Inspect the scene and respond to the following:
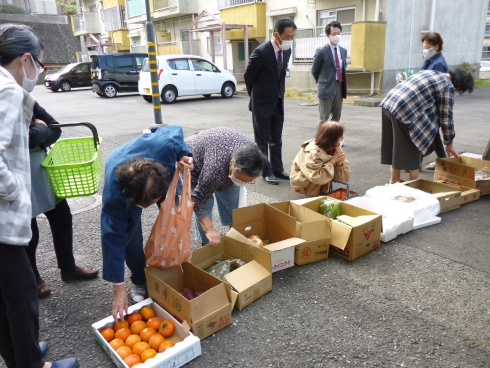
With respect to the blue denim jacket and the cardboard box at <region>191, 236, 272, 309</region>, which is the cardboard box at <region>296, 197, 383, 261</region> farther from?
the blue denim jacket

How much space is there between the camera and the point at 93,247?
11.1 ft

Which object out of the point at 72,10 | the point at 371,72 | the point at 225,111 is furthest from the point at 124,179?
the point at 72,10

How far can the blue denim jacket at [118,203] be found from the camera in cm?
203

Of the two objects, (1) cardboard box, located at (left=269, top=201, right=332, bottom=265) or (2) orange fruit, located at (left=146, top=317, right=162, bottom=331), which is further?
(1) cardboard box, located at (left=269, top=201, right=332, bottom=265)

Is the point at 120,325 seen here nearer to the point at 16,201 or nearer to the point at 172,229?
the point at 172,229

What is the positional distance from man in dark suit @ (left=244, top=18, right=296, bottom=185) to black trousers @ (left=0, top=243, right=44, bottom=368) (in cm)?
325

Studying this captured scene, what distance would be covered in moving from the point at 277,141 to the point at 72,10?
4597 cm

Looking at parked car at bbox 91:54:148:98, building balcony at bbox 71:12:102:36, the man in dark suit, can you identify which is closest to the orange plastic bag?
the man in dark suit

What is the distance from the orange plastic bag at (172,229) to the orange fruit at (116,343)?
50 cm

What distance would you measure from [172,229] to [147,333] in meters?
0.59

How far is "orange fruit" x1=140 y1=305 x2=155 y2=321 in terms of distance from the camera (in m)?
2.31

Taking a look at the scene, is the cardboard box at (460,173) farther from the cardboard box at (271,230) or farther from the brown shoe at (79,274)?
the brown shoe at (79,274)

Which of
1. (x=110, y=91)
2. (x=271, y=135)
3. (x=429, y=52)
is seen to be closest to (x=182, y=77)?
(x=110, y=91)

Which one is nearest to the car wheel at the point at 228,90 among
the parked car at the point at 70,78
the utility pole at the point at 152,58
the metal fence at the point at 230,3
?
the metal fence at the point at 230,3
